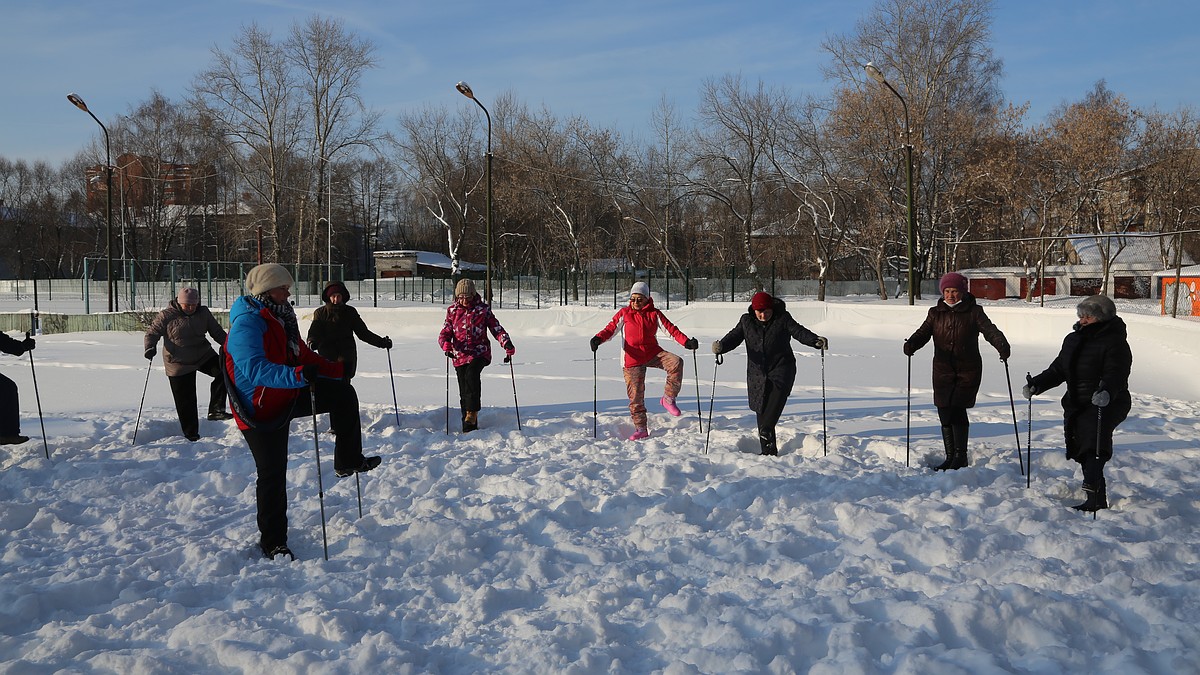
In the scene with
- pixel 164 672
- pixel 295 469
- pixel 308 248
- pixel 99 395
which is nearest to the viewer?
pixel 164 672

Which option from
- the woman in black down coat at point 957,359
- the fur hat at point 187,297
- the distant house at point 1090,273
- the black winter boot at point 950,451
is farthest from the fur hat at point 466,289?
the distant house at point 1090,273

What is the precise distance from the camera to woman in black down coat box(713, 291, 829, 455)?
7566mm

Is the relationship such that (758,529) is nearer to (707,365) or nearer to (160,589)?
(160,589)

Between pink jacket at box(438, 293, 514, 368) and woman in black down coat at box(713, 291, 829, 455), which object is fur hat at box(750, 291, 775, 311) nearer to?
woman in black down coat at box(713, 291, 829, 455)

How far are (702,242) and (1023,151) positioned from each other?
876 inches

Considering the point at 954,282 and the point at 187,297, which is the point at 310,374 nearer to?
the point at 187,297

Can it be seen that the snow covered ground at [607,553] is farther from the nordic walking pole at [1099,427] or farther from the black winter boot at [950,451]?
the nordic walking pole at [1099,427]

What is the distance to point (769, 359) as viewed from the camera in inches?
300

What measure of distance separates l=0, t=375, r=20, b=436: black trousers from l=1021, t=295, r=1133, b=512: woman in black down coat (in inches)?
306

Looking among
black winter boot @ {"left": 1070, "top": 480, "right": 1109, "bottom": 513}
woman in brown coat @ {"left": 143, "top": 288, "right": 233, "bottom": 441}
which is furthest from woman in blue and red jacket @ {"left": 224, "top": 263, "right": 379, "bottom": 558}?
black winter boot @ {"left": 1070, "top": 480, "right": 1109, "bottom": 513}

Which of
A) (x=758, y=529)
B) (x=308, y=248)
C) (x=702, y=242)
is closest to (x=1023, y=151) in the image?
(x=702, y=242)

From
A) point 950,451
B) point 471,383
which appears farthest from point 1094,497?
point 471,383

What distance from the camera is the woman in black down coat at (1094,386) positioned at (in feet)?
18.6

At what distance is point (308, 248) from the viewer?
51.1 metres
